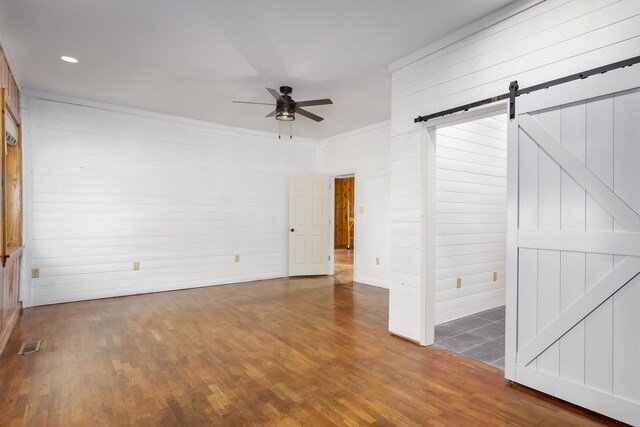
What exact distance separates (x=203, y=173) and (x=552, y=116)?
16.7 ft

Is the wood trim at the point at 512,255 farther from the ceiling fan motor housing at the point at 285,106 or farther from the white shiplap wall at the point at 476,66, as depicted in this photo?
the ceiling fan motor housing at the point at 285,106

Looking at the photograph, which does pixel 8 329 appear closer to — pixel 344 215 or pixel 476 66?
pixel 476 66

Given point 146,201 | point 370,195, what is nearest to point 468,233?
point 370,195

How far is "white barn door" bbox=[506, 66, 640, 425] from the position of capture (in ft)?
→ 6.63

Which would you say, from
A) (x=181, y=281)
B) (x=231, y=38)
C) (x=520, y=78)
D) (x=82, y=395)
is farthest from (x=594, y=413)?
(x=181, y=281)

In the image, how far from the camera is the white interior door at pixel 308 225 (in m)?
6.79

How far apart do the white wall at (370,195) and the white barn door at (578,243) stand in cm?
337

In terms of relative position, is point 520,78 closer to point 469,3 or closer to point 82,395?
point 469,3

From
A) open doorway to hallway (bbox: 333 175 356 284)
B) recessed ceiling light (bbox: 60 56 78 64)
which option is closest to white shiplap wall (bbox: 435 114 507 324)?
recessed ceiling light (bbox: 60 56 78 64)

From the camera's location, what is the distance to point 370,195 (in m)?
6.21

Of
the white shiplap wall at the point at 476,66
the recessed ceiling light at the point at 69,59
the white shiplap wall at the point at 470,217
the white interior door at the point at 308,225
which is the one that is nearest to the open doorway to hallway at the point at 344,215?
the white interior door at the point at 308,225

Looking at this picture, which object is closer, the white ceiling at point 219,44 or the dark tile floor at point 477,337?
the white ceiling at point 219,44

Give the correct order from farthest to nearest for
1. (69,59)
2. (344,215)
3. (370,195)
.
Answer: (344,215) → (370,195) → (69,59)

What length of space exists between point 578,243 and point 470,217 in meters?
1.97
